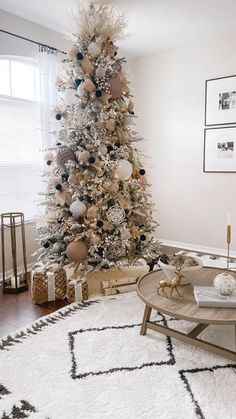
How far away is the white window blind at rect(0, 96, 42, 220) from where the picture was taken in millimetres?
3457

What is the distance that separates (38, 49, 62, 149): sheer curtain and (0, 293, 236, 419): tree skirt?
223cm

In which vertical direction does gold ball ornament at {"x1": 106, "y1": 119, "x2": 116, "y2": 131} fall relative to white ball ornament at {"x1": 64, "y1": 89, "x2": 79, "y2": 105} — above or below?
below

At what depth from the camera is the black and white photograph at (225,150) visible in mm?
4078

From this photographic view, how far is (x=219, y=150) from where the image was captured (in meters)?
4.17

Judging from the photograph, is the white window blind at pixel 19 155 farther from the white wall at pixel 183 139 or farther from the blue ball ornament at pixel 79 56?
the white wall at pixel 183 139

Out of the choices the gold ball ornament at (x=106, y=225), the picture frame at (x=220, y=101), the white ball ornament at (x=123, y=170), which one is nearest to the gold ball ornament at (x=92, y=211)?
the gold ball ornament at (x=106, y=225)

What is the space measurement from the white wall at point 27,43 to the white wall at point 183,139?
1.42 metres

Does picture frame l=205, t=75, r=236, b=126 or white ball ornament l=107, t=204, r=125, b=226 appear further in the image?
picture frame l=205, t=75, r=236, b=126

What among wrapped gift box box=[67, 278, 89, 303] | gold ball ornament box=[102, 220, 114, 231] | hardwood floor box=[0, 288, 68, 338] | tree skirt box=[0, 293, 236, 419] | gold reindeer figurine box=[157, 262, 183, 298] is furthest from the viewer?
gold ball ornament box=[102, 220, 114, 231]

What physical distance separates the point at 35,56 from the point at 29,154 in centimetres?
109

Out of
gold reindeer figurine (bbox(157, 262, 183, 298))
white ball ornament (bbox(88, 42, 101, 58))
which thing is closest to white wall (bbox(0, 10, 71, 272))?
white ball ornament (bbox(88, 42, 101, 58))

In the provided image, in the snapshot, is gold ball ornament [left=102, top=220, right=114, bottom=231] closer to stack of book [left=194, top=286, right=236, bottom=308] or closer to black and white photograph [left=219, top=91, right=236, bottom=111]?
stack of book [left=194, top=286, right=236, bottom=308]


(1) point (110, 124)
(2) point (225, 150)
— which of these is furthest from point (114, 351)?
(2) point (225, 150)

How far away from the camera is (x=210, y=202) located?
4.34 metres
